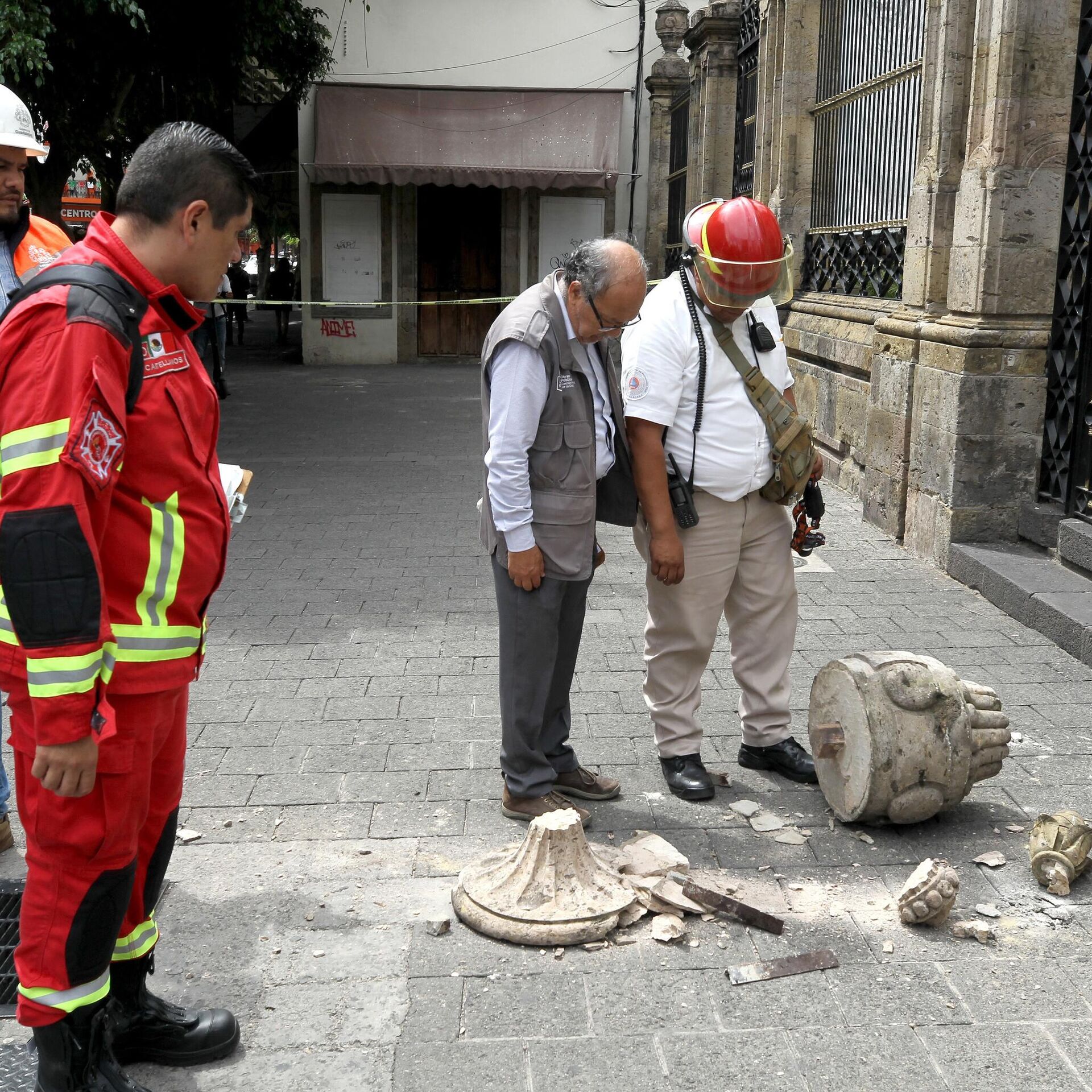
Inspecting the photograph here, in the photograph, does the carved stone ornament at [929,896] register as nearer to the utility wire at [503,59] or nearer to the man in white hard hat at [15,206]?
the man in white hard hat at [15,206]

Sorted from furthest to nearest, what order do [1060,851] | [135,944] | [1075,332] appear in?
[1075,332], [1060,851], [135,944]

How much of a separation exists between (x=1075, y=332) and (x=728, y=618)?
3387mm

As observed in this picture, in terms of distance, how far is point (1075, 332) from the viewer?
22.2 feet

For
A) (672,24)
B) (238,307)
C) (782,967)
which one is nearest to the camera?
(782,967)

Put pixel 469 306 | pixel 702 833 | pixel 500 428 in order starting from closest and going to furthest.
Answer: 1. pixel 500 428
2. pixel 702 833
3. pixel 469 306

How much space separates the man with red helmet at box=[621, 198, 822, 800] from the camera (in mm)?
4051

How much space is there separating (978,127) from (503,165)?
13.2 meters

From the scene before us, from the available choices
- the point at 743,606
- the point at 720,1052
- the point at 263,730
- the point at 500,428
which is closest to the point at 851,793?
the point at 743,606

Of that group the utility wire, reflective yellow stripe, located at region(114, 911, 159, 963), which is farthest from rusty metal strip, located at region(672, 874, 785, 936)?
the utility wire

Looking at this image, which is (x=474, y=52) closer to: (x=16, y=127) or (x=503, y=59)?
(x=503, y=59)

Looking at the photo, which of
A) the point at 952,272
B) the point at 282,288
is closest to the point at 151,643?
the point at 952,272

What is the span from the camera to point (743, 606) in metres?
4.48

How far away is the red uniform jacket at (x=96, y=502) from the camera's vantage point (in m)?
2.23

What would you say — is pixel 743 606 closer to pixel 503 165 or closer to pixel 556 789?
pixel 556 789
